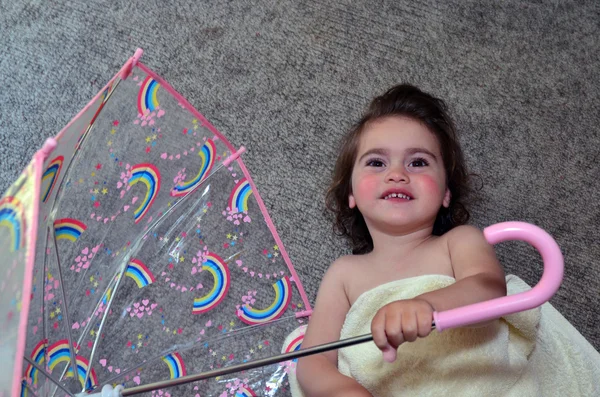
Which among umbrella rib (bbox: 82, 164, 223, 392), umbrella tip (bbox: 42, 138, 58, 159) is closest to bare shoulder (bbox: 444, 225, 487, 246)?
umbrella rib (bbox: 82, 164, 223, 392)

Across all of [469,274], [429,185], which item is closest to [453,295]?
[469,274]

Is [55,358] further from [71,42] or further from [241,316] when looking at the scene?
[71,42]

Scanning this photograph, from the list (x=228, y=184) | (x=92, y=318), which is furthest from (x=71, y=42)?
(x=92, y=318)

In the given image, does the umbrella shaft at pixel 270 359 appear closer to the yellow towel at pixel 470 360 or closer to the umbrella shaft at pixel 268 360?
the umbrella shaft at pixel 268 360

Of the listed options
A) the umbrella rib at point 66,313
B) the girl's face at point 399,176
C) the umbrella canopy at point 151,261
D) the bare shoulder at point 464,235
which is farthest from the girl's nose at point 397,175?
the umbrella rib at point 66,313

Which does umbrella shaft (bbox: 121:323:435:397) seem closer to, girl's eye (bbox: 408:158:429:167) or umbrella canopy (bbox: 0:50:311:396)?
umbrella canopy (bbox: 0:50:311:396)

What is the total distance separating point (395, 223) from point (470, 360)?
221 millimetres

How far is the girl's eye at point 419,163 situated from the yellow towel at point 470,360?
0.17 metres

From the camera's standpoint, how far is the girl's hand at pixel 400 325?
66cm

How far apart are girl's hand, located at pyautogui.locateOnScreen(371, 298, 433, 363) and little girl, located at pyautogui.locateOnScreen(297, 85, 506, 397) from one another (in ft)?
0.59

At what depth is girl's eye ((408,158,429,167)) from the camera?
0.95m

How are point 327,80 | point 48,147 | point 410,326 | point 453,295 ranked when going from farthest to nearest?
1. point 327,80
2. point 453,295
3. point 410,326
4. point 48,147

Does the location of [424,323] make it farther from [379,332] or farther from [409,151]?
[409,151]

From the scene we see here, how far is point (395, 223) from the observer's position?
0.93m
